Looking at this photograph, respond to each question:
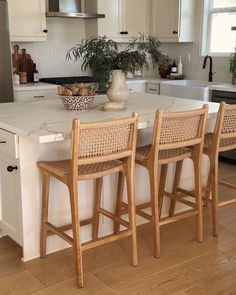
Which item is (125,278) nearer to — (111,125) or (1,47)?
(111,125)

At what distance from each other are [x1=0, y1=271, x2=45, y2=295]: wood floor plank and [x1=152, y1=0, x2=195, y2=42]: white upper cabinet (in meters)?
3.96

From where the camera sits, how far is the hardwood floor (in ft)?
7.72

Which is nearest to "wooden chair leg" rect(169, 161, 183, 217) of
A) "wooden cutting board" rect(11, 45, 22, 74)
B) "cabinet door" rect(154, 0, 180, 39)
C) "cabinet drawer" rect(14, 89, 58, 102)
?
"cabinet drawer" rect(14, 89, 58, 102)

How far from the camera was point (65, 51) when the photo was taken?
17.9 ft

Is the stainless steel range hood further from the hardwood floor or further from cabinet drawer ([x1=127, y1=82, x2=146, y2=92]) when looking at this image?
the hardwood floor

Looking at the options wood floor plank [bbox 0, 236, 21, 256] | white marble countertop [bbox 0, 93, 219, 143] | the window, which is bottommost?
wood floor plank [bbox 0, 236, 21, 256]

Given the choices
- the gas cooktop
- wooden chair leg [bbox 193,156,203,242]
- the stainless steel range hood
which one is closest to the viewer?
wooden chair leg [bbox 193,156,203,242]

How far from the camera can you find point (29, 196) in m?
2.54

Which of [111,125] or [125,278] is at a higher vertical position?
[111,125]

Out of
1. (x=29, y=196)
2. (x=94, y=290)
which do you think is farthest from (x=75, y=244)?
(x=29, y=196)

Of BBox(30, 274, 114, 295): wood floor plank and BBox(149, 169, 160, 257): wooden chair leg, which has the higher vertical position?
BBox(149, 169, 160, 257): wooden chair leg

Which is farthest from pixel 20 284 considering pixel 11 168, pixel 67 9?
pixel 67 9

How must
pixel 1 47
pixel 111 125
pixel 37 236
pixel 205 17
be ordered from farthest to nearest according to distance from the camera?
1. pixel 205 17
2. pixel 1 47
3. pixel 37 236
4. pixel 111 125

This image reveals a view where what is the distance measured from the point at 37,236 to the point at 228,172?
2568 mm
